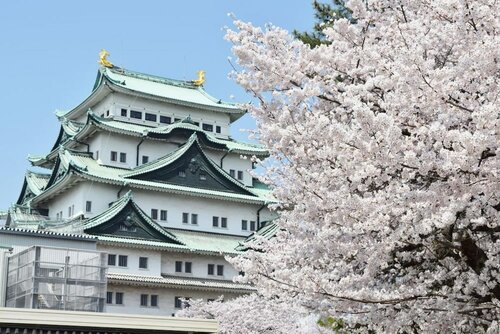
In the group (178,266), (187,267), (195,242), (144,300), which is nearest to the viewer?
(144,300)

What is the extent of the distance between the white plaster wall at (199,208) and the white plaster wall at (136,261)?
333cm

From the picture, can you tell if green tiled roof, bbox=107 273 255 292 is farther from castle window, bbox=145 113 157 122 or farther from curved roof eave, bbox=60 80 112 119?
curved roof eave, bbox=60 80 112 119

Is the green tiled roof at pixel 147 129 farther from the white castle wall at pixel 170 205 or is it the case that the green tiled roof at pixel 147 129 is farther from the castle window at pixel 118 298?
the castle window at pixel 118 298

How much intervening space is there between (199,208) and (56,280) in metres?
30.2

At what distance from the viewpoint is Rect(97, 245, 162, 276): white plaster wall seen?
4325 cm

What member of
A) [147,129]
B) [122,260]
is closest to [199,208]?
[147,129]

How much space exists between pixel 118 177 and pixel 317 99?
35.1 metres

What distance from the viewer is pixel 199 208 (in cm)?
4891

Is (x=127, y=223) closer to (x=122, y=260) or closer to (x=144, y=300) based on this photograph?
(x=122, y=260)

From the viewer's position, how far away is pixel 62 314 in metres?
16.7

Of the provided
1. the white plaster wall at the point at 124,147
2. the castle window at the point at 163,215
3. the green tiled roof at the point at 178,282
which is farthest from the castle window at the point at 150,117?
the green tiled roof at the point at 178,282

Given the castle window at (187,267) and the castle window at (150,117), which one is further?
the castle window at (150,117)

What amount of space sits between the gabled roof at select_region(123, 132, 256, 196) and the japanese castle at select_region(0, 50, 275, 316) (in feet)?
0.21

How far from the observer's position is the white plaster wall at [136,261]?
43.2 m
